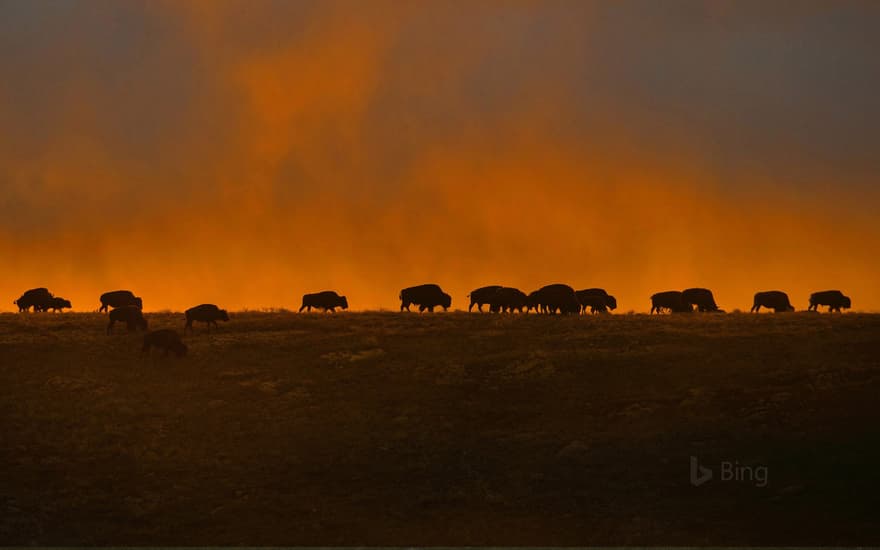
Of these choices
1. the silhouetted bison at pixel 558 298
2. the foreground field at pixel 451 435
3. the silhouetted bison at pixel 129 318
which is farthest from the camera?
the silhouetted bison at pixel 558 298

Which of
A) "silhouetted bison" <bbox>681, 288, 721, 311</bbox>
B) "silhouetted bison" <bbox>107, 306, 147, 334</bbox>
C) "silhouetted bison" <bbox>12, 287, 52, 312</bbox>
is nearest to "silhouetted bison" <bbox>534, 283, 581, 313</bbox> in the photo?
"silhouetted bison" <bbox>681, 288, 721, 311</bbox>

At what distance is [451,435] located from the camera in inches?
1389

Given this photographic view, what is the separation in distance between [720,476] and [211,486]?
543 inches

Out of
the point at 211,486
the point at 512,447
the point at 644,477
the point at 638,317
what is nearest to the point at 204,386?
the point at 211,486

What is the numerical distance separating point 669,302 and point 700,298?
2.26m

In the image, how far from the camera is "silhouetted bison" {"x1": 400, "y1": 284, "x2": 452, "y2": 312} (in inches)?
2515

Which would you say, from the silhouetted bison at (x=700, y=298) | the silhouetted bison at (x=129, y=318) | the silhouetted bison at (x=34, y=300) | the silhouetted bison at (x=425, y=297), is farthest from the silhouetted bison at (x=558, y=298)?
the silhouetted bison at (x=34, y=300)

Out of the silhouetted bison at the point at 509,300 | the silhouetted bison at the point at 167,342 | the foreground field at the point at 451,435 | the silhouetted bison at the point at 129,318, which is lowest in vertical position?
the foreground field at the point at 451,435

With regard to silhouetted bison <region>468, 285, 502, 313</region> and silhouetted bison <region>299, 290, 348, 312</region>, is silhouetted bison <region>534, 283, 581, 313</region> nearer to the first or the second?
silhouetted bison <region>468, 285, 502, 313</region>

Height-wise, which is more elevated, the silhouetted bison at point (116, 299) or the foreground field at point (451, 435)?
the silhouetted bison at point (116, 299)

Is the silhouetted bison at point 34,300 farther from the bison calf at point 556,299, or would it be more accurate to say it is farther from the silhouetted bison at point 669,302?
the silhouetted bison at point 669,302

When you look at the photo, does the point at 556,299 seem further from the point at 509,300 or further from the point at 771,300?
the point at 771,300

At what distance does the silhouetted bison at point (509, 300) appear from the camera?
60125 millimetres

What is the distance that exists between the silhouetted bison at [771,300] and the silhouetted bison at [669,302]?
5740mm
